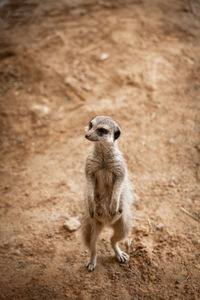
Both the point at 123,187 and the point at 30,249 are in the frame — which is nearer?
the point at 123,187

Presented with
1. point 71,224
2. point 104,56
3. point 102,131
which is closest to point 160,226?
point 71,224

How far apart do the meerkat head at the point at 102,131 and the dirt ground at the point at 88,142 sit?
51.8 inches

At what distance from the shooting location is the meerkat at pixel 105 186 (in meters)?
2.14

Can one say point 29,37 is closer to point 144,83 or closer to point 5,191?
point 144,83

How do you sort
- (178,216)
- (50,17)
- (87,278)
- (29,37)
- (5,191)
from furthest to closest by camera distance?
(50,17) → (29,37) → (5,191) → (178,216) → (87,278)

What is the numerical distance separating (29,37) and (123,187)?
16.3 ft

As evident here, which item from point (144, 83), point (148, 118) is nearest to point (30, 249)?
point (148, 118)

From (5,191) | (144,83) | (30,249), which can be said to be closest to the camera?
(30,249)

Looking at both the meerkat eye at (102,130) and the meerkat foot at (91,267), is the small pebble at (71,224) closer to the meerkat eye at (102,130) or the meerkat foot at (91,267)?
the meerkat foot at (91,267)

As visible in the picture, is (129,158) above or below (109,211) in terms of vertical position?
below

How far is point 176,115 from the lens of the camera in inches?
163

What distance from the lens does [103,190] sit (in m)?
2.33

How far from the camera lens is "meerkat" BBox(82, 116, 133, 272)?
2.14m

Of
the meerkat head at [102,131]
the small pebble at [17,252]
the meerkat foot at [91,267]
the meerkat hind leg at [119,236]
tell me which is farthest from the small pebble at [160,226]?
the small pebble at [17,252]
